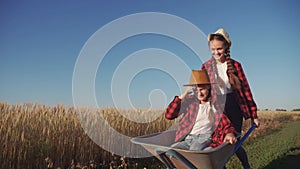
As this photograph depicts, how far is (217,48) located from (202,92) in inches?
19.8

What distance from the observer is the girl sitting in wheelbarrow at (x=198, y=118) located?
8.33 ft

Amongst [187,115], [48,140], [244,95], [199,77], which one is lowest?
[48,140]

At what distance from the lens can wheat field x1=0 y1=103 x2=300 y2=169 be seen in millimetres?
3061

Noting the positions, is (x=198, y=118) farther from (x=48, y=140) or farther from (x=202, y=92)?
(x=48, y=140)

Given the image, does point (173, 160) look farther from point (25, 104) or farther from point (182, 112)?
point (25, 104)

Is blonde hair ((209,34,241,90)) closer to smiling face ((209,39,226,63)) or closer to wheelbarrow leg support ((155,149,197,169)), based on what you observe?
smiling face ((209,39,226,63))

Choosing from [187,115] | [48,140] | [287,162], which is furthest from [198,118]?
[287,162]

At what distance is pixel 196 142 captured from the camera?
2.53 m

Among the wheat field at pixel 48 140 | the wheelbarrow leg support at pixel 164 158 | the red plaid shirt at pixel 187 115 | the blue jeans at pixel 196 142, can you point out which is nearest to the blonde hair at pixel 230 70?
the red plaid shirt at pixel 187 115

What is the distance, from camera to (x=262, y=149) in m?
6.23

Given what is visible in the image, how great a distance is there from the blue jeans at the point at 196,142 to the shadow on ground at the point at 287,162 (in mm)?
2725

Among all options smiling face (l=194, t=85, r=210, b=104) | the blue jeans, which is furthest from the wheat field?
smiling face (l=194, t=85, r=210, b=104)

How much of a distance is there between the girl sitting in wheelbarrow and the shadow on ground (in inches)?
104

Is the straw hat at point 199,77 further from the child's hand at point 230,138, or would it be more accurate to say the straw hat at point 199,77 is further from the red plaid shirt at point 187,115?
the child's hand at point 230,138
